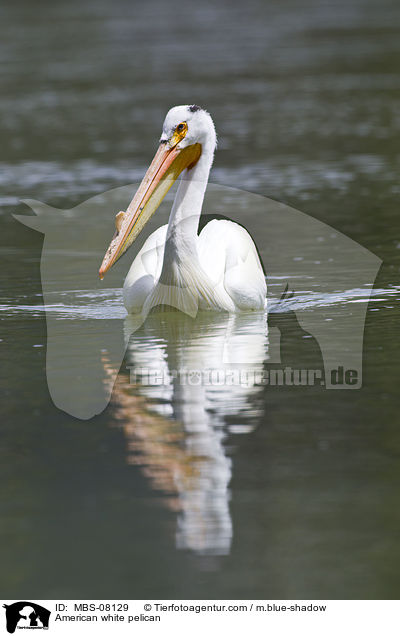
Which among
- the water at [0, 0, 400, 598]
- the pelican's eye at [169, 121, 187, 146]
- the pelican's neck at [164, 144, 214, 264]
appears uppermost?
the pelican's eye at [169, 121, 187, 146]

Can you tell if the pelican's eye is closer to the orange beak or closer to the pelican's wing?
the orange beak

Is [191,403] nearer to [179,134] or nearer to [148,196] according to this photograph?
[148,196]

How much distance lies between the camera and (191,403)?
252 inches

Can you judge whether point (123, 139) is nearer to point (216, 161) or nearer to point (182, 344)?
point (216, 161)

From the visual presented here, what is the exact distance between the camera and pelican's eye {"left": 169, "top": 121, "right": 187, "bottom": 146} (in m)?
8.19

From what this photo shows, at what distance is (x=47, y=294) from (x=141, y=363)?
2227 mm

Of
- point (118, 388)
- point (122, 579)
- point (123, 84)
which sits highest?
point (123, 84)

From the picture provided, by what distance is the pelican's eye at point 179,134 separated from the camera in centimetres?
819

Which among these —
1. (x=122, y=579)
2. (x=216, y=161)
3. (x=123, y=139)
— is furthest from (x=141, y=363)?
(x=123, y=139)

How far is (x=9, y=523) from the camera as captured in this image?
492cm
